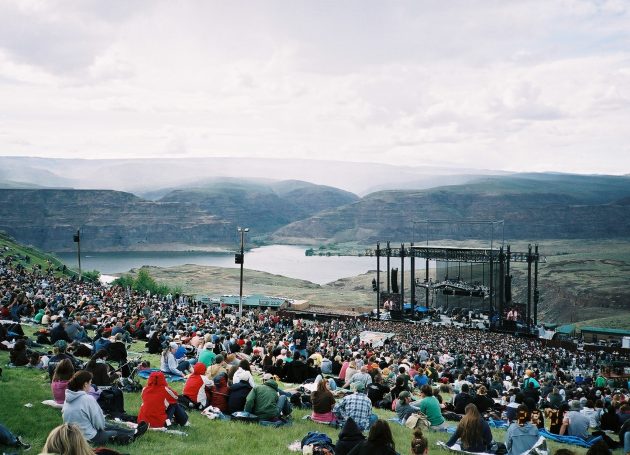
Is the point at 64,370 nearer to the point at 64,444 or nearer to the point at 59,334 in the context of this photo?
the point at 64,444

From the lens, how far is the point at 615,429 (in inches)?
484

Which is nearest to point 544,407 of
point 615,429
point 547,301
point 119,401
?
point 615,429

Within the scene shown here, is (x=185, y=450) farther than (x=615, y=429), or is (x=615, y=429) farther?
(x=615, y=429)

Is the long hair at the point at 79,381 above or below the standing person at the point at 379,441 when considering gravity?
above

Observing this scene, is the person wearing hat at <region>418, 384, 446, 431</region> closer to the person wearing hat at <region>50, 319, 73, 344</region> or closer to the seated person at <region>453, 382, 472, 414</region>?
the seated person at <region>453, 382, 472, 414</region>

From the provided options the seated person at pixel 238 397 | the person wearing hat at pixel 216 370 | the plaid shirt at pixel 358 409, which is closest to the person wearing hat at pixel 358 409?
the plaid shirt at pixel 358 409

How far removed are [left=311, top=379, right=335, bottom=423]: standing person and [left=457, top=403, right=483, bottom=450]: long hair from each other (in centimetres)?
218

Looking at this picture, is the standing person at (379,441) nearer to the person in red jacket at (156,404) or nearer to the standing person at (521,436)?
the standing person at (521,436)

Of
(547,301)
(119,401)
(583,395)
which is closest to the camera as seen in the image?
(119,401)

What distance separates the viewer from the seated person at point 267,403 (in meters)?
10.0

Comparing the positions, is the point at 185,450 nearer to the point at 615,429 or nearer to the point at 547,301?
the point at 615,429

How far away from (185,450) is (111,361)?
20.6 feet

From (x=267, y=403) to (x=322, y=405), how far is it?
0.94 m

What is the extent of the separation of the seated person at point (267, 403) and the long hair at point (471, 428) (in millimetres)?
2789
